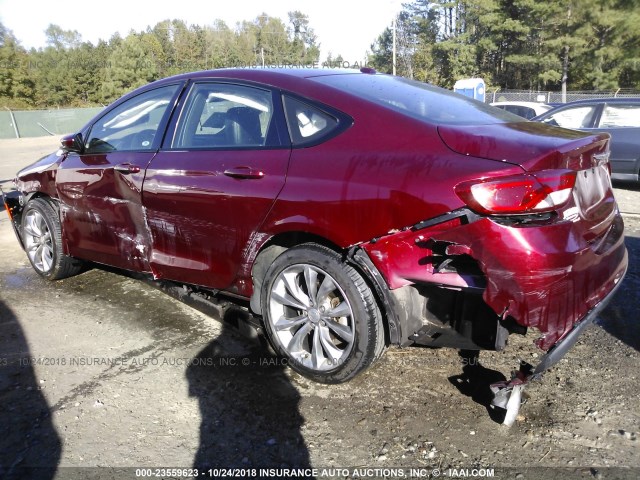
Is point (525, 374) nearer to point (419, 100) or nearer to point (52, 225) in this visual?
point (419, 100)

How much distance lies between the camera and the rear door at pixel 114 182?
372 centimetres

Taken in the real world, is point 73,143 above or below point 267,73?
below

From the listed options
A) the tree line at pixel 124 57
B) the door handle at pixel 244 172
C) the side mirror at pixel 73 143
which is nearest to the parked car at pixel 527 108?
the side mirror at pixel 73 143

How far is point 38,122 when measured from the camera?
114 ft

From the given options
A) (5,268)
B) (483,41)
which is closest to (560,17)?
(483,41)

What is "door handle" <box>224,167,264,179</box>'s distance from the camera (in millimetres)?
3008

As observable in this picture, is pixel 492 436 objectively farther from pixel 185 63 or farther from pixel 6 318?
pixel 185 63

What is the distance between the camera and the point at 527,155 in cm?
236

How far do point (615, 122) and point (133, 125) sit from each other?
810 centimetres

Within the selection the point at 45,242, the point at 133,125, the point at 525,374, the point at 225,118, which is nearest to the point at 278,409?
the point at 525,374

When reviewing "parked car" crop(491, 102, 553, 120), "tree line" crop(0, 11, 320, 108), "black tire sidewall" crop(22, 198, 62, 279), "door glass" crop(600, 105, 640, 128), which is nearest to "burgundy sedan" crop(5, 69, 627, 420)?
"black tire sidewall" crop(22, 198, 62, 279)

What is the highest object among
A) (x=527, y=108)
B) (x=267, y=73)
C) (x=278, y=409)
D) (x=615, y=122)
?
(x=267, y=73)

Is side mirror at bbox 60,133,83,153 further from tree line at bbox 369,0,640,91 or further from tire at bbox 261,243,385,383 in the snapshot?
tree line at bbox 369,0,640,91

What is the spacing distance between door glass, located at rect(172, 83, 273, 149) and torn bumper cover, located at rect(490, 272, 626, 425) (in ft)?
5.96
